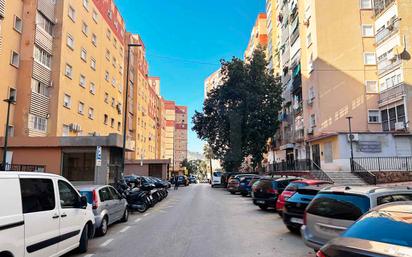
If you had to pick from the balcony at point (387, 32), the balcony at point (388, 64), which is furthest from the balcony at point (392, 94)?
the balcony at point (387, 32)

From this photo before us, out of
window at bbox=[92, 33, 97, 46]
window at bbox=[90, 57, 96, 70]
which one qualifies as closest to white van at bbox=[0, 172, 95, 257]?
window at bbox=[90, 57, 96, 70]

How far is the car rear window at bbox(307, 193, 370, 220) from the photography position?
6134 millimetres

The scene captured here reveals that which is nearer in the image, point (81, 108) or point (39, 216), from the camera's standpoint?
point (39, 216)

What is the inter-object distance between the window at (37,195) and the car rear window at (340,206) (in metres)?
4.96

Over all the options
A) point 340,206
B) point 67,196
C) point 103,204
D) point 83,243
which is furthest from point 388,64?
point 67,196

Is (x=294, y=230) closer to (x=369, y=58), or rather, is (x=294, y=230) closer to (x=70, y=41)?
(x=369, y=58)

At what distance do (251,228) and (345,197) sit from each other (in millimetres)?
4854

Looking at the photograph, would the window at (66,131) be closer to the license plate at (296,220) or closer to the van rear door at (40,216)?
the license plate at (296,220)

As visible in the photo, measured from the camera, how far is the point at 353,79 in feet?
103

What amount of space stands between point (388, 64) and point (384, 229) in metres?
30.1

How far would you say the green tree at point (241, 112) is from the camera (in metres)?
38.8

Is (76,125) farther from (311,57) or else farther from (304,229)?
(304,229)

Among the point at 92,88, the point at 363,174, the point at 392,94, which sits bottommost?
the point at 363,174

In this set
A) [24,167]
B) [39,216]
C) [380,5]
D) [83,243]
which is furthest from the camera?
[380,5]
